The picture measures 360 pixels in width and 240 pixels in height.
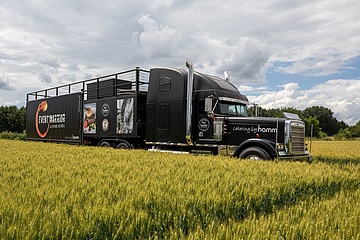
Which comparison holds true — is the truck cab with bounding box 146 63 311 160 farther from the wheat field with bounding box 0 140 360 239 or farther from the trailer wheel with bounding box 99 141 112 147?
the wheat field with bounding box 0 140 360 239

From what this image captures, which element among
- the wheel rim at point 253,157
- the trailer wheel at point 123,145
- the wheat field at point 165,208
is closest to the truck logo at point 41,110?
the trailer wheel at point 123,145

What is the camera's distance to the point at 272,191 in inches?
224

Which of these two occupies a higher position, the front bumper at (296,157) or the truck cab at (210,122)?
the truck cab at (210,122)

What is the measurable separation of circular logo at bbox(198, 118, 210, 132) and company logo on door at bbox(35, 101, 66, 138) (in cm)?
1070

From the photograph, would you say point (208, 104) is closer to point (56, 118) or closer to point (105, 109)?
point (105, 109)

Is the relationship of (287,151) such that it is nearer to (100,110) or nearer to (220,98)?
(220,98)

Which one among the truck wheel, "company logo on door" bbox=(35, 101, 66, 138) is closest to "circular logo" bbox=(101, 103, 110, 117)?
"company logo on door" bbox=(35, 101, 66, 138)

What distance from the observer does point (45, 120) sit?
2211 cm

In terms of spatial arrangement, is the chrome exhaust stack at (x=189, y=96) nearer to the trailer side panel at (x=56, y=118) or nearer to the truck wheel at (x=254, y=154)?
the truck wheel at (x=254, y=154)

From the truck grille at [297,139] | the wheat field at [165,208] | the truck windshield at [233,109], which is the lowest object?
the wheat field at [165,208]

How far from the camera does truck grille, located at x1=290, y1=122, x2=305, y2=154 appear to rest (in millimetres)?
11266

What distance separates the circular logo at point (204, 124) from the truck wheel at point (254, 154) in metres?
1.75

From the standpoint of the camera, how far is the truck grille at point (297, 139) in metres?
11.3

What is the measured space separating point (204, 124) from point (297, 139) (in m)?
3.41
